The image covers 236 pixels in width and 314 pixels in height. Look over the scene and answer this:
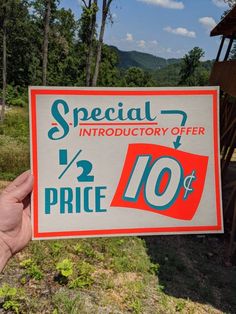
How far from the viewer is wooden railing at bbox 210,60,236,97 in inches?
338

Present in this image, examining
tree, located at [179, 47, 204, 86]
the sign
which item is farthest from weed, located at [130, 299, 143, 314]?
tree, located at [179, 47, 204, 86]

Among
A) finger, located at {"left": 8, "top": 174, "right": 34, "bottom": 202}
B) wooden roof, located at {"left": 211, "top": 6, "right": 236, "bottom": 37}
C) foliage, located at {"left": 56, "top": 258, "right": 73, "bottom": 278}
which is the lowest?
foliage, located at {"left": 56, "top": 258, "right": 73, "bottom": 278}

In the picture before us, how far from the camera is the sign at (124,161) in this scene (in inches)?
85.4

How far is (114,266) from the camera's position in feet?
21.9

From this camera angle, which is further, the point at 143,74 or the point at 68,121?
the point at 143,74

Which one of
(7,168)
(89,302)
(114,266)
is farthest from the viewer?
(7,168)

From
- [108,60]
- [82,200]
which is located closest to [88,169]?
[82,200]

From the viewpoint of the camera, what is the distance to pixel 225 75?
948 centimetres

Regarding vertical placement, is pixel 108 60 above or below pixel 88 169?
below

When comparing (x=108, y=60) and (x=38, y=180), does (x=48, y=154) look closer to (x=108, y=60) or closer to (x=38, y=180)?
(x=38, y=180)

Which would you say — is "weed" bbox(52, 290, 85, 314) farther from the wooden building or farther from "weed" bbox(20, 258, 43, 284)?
the wooden building

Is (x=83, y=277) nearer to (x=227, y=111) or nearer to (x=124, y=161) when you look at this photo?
(x=124, y=161)

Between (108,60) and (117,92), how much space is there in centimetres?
4918

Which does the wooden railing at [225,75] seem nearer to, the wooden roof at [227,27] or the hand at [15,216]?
the wooden roof at [227,27]
